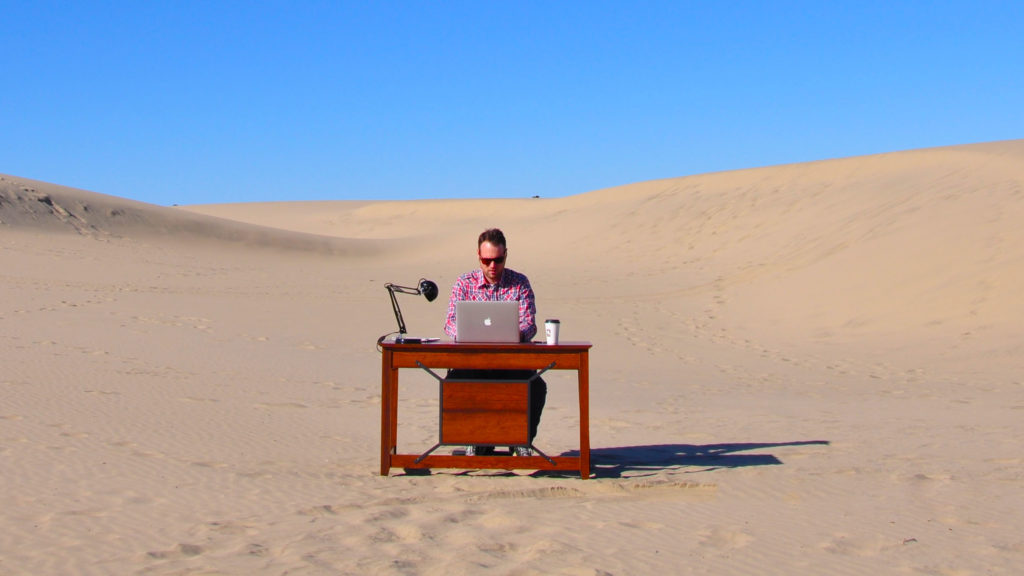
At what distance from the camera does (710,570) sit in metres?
4.18

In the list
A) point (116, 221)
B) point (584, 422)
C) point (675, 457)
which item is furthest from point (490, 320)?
point (116, 221)

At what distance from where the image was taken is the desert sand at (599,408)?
14.7 ft

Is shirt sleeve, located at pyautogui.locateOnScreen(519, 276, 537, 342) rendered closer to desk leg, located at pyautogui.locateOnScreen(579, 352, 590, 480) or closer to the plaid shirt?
the plaid shirt

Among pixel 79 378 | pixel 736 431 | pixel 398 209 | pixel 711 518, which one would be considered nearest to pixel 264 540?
pixel 711 518

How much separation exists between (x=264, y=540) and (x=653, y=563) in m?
1.76

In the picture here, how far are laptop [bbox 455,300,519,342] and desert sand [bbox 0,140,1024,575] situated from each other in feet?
2.95

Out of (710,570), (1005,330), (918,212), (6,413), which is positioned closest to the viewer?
(710,570)

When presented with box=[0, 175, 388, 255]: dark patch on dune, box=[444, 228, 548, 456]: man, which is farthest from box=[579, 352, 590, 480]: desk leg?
box=[0, 175, 388, 255]: dark patch on dune

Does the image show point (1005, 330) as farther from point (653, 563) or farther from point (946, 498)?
point (653, 563)

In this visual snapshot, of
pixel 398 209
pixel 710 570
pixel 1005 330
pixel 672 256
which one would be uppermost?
pixel 398 209

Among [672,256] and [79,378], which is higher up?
[672,256]

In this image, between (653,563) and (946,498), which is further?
(946,498)

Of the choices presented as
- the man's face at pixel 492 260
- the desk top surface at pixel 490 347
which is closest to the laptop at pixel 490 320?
the desk top surface at pixel 490 347

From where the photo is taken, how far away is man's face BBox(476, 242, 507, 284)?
638 centimetres
